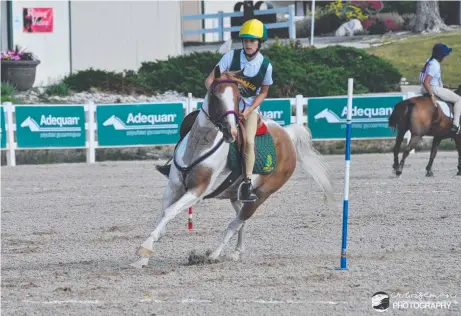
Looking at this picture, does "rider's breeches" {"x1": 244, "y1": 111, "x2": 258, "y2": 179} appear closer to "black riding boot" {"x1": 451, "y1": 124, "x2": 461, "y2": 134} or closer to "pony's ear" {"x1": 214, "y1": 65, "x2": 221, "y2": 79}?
"pony's ear" {"x1": 214, "y1": 65, "x2": 221, "y2": 79}

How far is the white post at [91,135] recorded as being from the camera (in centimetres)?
2288

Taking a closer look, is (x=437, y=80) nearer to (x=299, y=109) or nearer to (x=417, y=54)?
(x=299, y=109)

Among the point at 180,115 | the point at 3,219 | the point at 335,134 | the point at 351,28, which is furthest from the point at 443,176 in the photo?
the point at 351,28

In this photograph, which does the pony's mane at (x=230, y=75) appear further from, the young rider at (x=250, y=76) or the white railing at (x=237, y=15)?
the white railing at (x=237, y=15)

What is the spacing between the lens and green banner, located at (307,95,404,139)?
2336cm

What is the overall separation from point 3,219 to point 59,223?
3.16 feet

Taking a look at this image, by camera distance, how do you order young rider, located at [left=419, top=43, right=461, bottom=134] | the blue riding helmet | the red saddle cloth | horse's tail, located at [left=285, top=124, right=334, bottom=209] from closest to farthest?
the red saddle cloth < horse's tail, located at [left=285, top=124, right=334, bottom=209] < the blue riding helmet < young rider, located at [left=419, top=43, right=461, bottom=134]

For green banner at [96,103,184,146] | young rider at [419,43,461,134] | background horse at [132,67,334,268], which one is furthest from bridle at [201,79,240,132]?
green banner at [96,103,184,146]

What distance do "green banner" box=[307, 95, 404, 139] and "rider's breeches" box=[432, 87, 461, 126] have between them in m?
4.59

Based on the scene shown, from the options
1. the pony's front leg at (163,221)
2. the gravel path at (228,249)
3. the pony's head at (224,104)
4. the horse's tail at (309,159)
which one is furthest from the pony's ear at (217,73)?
the horse's tail at (309,159)

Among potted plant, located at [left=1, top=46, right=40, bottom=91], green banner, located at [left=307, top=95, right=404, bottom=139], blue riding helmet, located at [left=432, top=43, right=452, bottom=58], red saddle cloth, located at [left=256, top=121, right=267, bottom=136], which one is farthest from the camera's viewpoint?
potted plant, located at [left=1, top=46, right=40, bottom=91]

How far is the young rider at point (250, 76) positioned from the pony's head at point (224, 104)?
57cm

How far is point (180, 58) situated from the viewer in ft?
99.3

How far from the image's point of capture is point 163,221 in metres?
9.45
